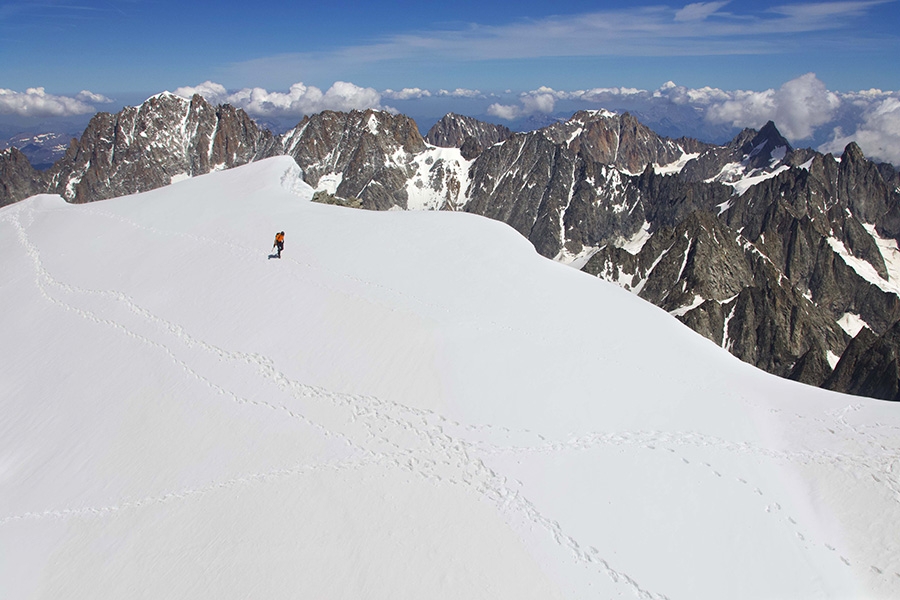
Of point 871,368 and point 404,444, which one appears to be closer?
point 404,444

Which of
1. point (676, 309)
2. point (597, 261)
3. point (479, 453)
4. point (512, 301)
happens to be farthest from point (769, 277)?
point (479, 453)

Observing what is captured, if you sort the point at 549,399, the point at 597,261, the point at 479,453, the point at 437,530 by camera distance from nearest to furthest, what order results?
the point at 437,530 → the point at 479,453 → the point at 549,399 → the point at 597,261

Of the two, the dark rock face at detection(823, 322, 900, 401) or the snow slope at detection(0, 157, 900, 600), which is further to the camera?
the dark rock face at detection(823, 322, 900, 401)

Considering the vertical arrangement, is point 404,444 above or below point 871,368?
above

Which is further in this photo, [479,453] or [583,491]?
[479,453]

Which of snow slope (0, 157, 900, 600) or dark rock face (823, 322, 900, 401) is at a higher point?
snow slope (0, 157, 900, 600)

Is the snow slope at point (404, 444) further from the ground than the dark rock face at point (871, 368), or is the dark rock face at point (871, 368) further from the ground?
the snow slope at point (404, 444)

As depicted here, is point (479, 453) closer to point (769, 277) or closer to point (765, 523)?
point (765, 523)

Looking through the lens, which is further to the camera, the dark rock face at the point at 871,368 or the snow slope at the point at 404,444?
the dark rock face at the point at 871,368
